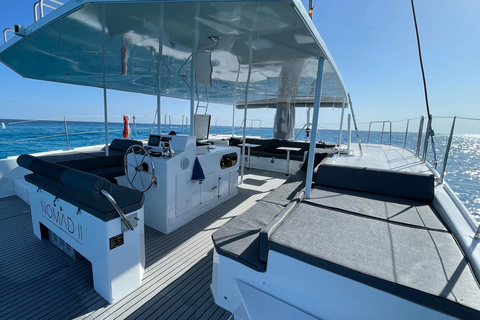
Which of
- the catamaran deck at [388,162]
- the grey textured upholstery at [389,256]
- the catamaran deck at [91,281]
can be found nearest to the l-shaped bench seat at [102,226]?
the catamaran deck at [91,281]

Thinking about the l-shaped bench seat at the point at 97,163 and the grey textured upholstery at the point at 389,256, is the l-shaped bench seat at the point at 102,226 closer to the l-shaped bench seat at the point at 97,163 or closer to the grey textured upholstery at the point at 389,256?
the grey textured upholstery at the point at 389,256

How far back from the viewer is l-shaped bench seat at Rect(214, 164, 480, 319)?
41.9 inches

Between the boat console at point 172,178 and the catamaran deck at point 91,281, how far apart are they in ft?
0.69

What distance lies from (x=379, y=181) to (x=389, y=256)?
1609 mm

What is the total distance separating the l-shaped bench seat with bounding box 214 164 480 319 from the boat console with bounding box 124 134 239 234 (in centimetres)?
104

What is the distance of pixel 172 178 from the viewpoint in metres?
2.56

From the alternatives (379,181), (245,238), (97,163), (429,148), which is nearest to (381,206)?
(379,181)

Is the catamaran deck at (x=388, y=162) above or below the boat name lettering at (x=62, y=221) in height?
above

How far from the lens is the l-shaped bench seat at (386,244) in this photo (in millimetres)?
1063

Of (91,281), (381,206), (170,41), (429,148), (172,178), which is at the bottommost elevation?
(91,281)

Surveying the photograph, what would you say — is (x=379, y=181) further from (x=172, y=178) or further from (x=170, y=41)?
(x=170, y=41)

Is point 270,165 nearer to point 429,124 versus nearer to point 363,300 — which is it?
point 429,124

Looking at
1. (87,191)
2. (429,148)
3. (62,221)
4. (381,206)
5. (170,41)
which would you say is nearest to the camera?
(87,191)

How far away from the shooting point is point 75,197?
5.62 feet
